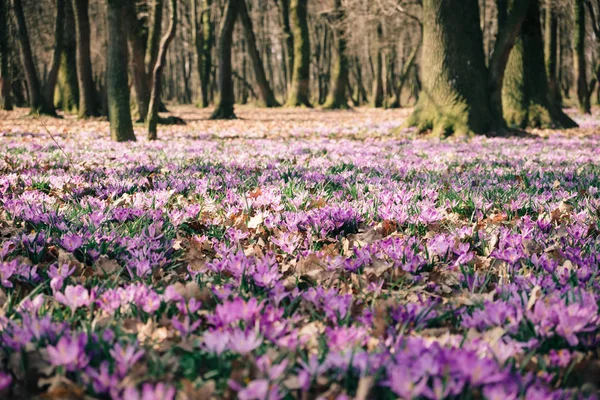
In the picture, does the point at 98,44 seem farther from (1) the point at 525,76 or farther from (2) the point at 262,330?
(2) the point at 262,330

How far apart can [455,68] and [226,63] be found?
8.90m

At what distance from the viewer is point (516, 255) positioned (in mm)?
2373

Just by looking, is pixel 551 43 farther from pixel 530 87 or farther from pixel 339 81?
pixel 530 87

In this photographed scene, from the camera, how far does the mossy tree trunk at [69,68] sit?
1778 cm

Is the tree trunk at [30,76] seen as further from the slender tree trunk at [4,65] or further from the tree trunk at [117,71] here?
the tree trunk at [117,71]

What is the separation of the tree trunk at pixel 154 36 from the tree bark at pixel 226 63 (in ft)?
7.24

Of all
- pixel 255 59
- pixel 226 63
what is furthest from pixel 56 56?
pixel 255 59

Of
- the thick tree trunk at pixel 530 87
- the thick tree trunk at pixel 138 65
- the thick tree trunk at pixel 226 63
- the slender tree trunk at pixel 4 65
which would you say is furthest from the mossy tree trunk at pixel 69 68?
the thick tree trunk at pixel 530 87

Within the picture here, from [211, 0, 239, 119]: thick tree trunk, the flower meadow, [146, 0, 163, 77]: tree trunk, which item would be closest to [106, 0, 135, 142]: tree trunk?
[146, 0, 163, 77]: tree trunk

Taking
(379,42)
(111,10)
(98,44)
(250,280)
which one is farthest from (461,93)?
(98,44)

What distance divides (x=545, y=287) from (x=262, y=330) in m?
1.10

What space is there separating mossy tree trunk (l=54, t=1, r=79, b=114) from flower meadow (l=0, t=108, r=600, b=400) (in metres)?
15.5

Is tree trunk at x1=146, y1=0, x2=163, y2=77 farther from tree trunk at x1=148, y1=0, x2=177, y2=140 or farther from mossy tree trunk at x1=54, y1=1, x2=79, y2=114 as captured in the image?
tree trunk at x1=148, y1=0, x2=177, y2=140

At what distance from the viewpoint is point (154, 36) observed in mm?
14695
